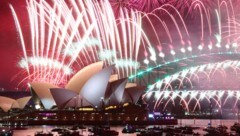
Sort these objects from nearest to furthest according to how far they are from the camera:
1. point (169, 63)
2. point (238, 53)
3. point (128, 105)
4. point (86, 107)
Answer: point (86, 107)
point (128, 105)
point (238, 53)
point (169, 63)

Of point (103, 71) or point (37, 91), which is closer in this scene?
point (103, 71)

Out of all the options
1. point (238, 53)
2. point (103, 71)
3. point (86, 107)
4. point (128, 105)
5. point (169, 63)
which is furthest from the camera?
point (169, 63)

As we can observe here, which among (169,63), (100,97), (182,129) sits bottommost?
(182,129)

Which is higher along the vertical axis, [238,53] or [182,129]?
[238,53]

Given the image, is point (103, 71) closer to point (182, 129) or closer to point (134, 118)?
point (134, 118)

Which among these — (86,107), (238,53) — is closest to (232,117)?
(238,53)

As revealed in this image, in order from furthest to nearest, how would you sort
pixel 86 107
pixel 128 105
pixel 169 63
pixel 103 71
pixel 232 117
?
pixel 232 117, pixel 169 63, pixel 128 105, pixel 86 107, pixel 103 71

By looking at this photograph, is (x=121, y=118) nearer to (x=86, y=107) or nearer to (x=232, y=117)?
(x=86, y=107)

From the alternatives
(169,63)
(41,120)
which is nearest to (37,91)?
(41,120)

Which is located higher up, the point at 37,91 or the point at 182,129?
the point at 37,91
